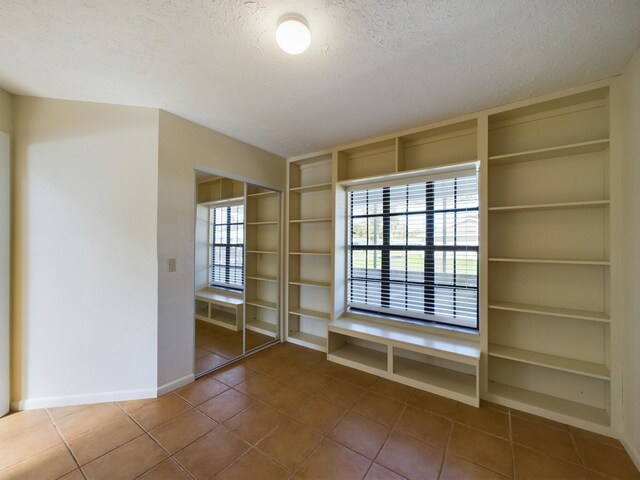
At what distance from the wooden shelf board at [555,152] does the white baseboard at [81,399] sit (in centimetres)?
377

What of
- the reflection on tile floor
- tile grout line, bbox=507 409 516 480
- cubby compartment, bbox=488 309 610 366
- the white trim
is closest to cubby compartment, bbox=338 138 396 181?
the white trim

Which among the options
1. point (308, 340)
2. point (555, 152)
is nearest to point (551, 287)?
point (555, 152)

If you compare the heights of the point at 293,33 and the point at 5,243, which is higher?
the point at 293,33

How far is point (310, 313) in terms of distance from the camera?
3561 millimetres

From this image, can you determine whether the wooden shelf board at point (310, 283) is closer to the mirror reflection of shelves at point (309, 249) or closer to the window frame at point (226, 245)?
the mirror reflection of shelves at point (309, 249)

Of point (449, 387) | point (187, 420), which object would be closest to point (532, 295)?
point (449, 387)

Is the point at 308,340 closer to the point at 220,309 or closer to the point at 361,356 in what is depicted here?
the point at 361,356

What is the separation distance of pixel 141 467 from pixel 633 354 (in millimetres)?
3259

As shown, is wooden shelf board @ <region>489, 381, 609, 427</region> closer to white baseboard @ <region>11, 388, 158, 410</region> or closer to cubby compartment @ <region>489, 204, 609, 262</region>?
cubby compartment @ <region>489, 204, 609, 262</region>

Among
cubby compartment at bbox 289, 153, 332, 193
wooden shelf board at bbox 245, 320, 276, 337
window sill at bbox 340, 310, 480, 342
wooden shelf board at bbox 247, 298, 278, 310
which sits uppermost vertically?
cubby compartment at bbox 289, 153, 332, 193

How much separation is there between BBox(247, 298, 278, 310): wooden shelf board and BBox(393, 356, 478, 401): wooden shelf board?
173 centimetres

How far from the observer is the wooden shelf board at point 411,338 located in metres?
2.34

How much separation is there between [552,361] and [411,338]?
1.11 metres

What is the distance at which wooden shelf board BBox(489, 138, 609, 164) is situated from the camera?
1.96 metres
